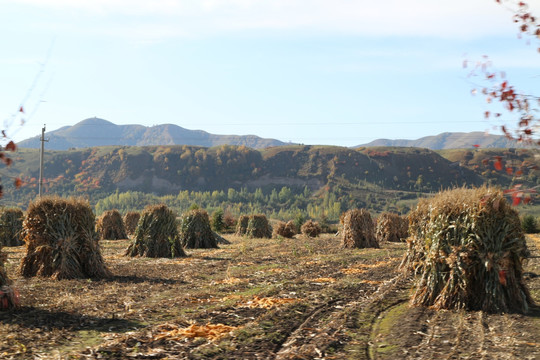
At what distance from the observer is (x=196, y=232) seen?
2705 centimetres

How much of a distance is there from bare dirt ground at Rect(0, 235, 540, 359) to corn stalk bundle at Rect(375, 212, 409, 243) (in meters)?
17.0

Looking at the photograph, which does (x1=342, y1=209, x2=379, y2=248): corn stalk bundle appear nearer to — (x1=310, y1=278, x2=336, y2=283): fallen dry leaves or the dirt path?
(x1=310, y1=278, x2=336, y2=283): fallen dry leaves

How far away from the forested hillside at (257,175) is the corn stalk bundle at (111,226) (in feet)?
296

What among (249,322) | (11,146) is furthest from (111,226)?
(11,146)

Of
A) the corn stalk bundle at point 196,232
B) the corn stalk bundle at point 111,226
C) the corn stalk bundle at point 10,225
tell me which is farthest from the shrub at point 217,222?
the corn stalk bundle at point 10,225

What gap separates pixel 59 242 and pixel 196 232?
13534 millimetres

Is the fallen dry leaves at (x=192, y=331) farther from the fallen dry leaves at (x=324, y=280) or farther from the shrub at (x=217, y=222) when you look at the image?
the shrub at (x=217, y=222)

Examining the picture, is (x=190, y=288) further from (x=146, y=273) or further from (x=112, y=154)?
(x=112, y=154)

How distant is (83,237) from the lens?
46.1ft

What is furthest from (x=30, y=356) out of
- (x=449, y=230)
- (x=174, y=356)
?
(x=449, y=230)

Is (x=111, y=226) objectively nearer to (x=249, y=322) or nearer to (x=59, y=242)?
(x=59, y=242)

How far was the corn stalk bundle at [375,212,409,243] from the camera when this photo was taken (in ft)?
101

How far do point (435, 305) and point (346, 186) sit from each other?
438 feet

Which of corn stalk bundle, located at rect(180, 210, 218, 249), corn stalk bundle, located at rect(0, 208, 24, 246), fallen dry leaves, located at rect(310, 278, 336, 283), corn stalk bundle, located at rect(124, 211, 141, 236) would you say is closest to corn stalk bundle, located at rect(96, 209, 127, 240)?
corn stalk bundle, located at rect(124, 211, 141, 236)
